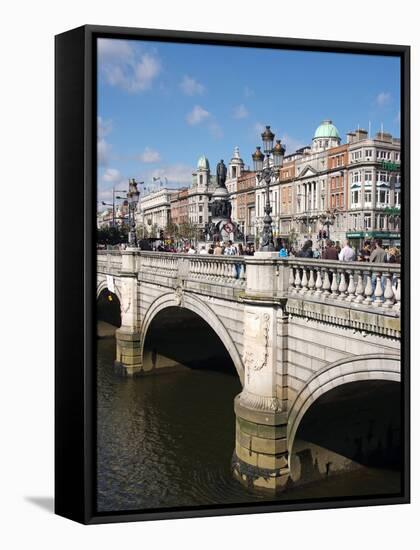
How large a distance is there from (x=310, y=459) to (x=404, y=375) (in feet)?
4.53

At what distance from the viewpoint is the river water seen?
28.1ft

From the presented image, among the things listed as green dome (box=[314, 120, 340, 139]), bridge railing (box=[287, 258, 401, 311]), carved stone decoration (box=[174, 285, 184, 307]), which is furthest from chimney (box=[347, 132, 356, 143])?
carved stone decoration (box=[174, 285, 184, 307])

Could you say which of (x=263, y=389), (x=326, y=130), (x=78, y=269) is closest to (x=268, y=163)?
(x=326, y=130)

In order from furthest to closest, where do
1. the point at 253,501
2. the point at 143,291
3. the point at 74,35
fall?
the point at 143,291, the point at 253,501, the point at 74,35

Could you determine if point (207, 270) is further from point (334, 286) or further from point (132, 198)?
point (132, 198)

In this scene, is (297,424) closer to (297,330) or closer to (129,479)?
(297,330)

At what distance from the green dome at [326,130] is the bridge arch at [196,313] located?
9.69 feet

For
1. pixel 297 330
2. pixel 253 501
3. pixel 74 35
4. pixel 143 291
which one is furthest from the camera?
pixel 143 291

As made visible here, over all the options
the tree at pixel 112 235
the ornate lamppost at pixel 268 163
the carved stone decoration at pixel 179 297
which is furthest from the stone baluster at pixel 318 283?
the carved stone decoration at pixel 179 297

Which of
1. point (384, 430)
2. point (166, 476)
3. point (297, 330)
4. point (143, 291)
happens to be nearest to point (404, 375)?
point (384, 430)

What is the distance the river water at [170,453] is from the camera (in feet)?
28.1

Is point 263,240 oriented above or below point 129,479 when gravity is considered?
above

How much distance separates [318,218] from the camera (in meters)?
9.14

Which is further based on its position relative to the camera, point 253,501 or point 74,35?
point 253,501
